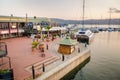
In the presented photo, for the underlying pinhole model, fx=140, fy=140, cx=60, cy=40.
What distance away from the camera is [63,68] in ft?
48.8

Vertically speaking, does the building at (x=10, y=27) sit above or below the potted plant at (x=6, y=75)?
above

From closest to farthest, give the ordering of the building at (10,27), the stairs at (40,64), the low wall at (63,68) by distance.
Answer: the low wall at (63,68)
the stairs at (40,64)
the building at (10,27)

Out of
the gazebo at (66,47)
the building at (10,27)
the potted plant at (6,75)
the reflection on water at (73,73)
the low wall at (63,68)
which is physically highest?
the building at (10,27)

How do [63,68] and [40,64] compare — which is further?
[63,68]

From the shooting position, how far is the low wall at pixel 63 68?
40.2 ft

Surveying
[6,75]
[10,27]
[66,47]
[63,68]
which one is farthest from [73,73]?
[10,27]

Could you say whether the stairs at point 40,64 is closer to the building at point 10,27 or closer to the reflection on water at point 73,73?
the reflection on water at point 73,73

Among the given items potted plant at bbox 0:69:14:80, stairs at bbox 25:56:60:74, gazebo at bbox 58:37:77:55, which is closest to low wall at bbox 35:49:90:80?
stairs at bbox 25:56:60:74

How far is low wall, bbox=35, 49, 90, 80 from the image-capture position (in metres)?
12.2

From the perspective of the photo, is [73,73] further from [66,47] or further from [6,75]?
[6,75]

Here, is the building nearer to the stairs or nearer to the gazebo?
the gazebo

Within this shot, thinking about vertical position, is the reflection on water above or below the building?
below

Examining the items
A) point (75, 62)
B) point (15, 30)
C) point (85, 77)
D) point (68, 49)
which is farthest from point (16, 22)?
point (85, 77)

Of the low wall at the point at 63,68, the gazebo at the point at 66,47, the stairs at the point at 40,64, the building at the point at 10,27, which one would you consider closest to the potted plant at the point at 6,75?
the low wall at the point at 63,68
